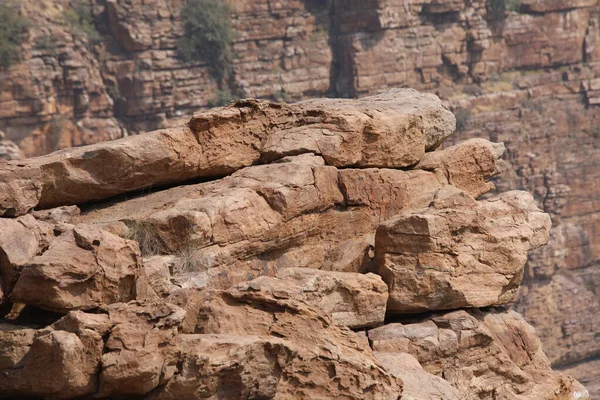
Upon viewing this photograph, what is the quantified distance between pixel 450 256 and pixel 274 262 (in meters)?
1.99

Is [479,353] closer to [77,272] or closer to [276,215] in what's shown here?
[276,215]

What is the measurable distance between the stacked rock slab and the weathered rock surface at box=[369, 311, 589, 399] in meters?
0.02

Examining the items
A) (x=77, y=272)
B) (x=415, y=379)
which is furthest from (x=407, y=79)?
(x=77, y=272)

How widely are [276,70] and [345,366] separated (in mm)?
55665

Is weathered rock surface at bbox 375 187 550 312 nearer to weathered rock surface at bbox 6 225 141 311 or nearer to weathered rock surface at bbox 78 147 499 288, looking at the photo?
weathered rock surface at bbox 78 147 499 288

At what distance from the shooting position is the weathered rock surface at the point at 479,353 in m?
16.2

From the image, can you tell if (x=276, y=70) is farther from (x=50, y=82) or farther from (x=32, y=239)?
(x=32, y=239)

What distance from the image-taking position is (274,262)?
16938 mm

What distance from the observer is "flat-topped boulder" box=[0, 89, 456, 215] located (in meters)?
17.0

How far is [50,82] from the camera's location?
62.7 meters

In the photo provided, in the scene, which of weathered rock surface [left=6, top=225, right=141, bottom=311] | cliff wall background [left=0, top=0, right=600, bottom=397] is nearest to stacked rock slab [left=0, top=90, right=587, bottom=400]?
weathered rock surface [left=6, top=225, right=141, bottom=311]

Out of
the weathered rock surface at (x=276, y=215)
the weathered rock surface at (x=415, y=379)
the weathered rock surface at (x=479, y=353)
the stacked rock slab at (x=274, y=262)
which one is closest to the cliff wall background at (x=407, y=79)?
the stacked rock slab at (x=274, y=262)

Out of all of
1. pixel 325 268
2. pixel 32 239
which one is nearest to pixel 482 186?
pixel 325 268

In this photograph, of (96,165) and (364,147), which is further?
(364,147)
